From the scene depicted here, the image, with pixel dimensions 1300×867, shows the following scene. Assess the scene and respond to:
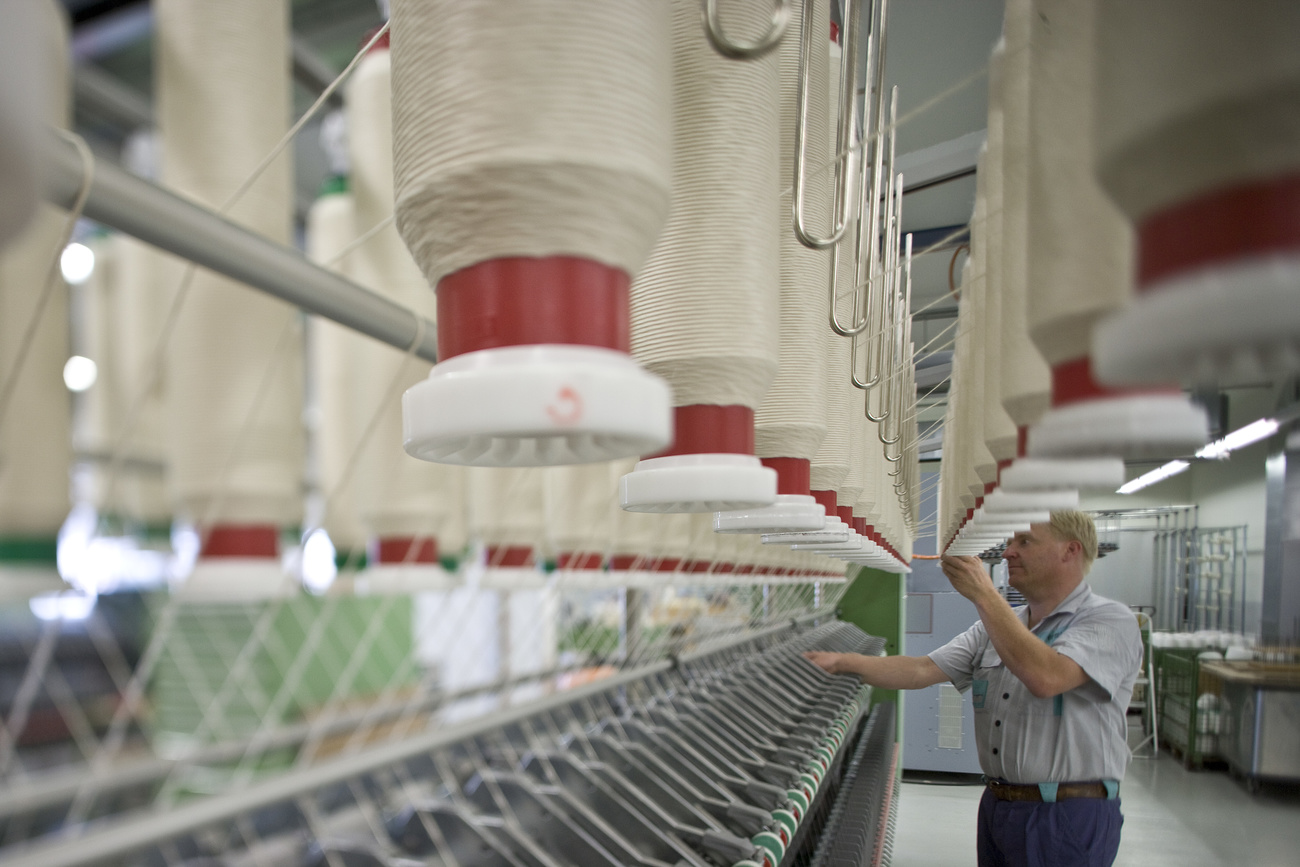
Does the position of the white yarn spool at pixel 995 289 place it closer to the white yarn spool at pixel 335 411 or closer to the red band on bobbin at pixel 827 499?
the red band on bobbin at pixel 827 499

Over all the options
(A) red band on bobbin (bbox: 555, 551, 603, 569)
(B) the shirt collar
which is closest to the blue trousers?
(B) the shirt collar

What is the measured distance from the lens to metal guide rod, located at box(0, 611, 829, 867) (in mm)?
851

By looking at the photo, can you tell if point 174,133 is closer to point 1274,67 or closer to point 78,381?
point 78,381

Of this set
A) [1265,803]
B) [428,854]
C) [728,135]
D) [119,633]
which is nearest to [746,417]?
[728,135]

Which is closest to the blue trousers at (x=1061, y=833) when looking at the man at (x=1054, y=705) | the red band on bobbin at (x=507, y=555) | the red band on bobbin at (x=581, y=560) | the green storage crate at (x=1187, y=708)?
the man at (x=1054, y=705)

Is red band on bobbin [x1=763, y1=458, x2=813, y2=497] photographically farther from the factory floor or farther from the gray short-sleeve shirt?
the factory floor

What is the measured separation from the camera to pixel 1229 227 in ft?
0.58

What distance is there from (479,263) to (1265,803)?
9.00m

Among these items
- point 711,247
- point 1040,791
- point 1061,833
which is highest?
point 711,247

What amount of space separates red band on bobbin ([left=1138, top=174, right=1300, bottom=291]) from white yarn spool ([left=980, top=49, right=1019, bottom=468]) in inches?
11.4

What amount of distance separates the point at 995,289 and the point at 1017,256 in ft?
0.64

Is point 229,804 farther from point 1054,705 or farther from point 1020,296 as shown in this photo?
point 1054,705

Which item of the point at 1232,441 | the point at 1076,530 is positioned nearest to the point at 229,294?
the point at 1232,441

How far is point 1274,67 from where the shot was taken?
170 mm
